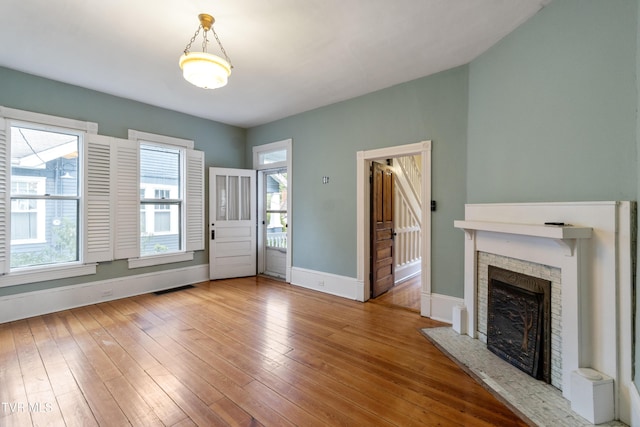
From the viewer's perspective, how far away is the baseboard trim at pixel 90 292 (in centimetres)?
322

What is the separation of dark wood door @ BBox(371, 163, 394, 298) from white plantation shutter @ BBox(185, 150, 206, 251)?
3.03 metres

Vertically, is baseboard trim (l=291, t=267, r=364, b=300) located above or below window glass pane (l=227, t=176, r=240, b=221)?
below

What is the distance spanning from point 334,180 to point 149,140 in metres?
2.96

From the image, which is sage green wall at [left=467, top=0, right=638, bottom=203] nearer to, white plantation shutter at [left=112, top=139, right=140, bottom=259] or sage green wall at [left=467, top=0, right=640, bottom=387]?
sage green wall at [left=467, top=0, right=640, bottom=387]

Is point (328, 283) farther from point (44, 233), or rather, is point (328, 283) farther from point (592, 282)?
point (44, 233)

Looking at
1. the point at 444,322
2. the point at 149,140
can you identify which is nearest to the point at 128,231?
the point at 149,140

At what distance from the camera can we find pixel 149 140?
4281 millimetres

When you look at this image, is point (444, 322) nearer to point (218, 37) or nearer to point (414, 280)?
point (414, 280)

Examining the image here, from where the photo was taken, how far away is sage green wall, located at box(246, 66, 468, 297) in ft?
10.3

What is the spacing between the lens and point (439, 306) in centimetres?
323

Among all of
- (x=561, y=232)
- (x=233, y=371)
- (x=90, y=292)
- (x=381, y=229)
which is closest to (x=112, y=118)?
(x=90, y=292)

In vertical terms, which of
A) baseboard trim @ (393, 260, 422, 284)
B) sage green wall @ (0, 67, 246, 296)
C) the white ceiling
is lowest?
baseboard trim @ (393, 260, 422, 284)

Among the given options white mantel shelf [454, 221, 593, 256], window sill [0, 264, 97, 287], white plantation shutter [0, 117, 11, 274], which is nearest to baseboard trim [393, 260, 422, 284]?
white mantel shelf [454, 221, 593, 256]

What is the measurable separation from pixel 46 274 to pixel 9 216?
0.78 metres
